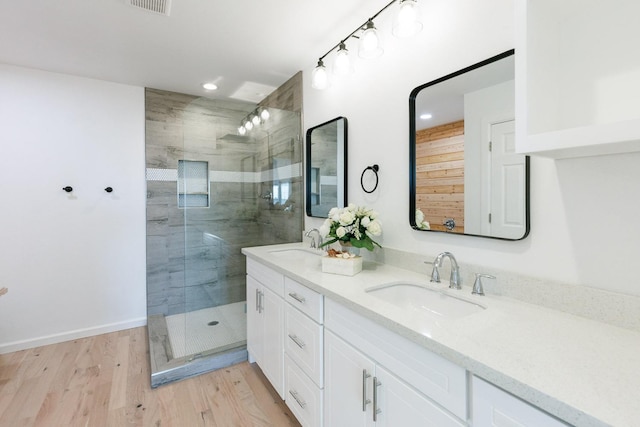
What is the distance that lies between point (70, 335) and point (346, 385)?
2.82 meters

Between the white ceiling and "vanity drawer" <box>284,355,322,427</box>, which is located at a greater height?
the white ceiling

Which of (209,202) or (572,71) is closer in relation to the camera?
(572,71)

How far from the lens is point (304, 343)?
1501 mm

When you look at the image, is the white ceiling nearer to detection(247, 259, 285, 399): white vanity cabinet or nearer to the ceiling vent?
the ceiling vent

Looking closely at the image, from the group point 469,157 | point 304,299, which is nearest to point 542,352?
point 469,157

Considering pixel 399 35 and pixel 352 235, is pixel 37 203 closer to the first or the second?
pixel 352 235

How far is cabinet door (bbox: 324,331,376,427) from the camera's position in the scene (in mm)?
1098

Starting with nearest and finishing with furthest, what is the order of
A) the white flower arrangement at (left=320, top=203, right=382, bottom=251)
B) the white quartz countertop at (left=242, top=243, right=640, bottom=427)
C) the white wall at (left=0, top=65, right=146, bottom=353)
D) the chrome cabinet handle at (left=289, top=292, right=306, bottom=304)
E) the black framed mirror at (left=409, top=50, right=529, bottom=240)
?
the white quartz countertop at (left=242, top=243, right=640, bottom=427) < the black framed mirror at (left=409, top=50, right=529, bottom=240) < the chrome cabinet handle at (left=289, top=292, right=306, bottom=304) < the white flower arrangement at (left=320, top=203, right=382, bottom=251) < the white wall at (left=0, top=65, right=146, bottom=353)

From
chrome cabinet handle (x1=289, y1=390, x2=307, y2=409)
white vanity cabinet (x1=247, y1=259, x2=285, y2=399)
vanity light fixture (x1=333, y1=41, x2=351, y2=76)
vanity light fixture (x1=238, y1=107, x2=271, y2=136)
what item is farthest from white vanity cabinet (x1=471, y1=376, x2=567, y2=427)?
vanity light fixture (x1=238, y1=107, x2=271, y2=136)

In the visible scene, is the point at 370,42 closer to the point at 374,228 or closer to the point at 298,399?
the point at 374,228

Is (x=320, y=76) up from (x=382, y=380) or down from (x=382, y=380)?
up

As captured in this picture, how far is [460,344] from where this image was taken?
80 centimetres

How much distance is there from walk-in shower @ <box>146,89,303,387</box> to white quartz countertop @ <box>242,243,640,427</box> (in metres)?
1.81

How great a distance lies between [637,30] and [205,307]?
3176 millimetres
